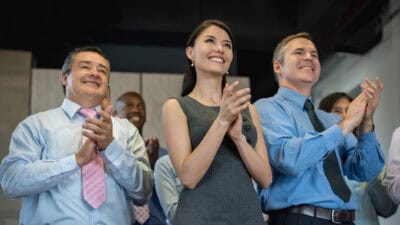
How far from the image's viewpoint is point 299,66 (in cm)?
225

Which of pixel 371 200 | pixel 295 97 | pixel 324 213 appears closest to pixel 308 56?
pixel 295 97

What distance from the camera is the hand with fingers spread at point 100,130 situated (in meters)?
1.87

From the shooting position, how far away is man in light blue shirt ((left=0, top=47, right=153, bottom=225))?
189cm

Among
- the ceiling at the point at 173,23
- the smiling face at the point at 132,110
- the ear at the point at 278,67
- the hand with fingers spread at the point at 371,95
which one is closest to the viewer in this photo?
the hand with fingers spread at the point at 371,95

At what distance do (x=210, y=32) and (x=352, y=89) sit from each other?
353 centimetres

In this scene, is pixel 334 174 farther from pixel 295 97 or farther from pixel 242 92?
pixel 242 92

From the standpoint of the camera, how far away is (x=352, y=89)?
5.24 metres

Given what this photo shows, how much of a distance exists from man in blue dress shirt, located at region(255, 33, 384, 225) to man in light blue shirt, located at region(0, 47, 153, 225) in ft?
1.59

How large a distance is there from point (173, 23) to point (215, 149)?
11.6ft

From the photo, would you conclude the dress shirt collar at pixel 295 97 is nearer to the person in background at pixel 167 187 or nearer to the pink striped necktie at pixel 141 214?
the person in background at pixel 167 187

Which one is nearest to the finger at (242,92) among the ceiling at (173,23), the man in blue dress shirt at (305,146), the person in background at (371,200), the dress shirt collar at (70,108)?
the man in blue dress shirt at (305,146)

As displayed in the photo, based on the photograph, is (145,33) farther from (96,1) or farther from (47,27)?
(47,27)

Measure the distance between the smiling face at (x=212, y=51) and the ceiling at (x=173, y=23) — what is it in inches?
117

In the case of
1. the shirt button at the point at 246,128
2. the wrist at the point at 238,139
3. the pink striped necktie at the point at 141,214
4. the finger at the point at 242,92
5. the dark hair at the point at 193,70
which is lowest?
the pink striped necktie at the point at 141,214
